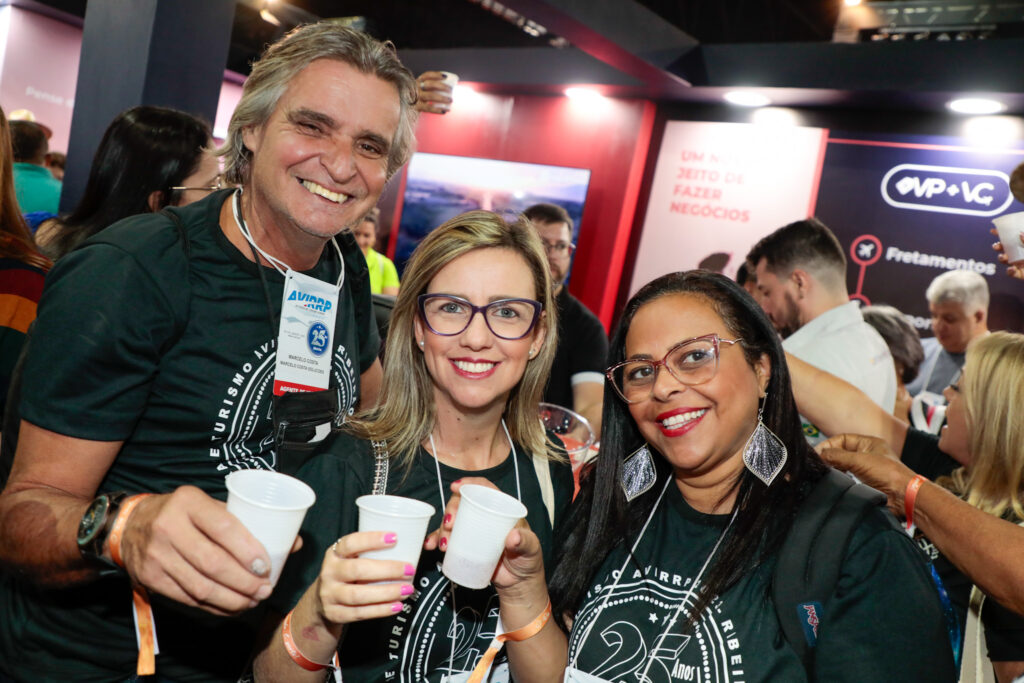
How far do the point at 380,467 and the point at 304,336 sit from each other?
39 cm

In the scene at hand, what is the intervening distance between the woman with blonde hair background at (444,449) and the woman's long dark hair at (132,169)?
4.12 feet

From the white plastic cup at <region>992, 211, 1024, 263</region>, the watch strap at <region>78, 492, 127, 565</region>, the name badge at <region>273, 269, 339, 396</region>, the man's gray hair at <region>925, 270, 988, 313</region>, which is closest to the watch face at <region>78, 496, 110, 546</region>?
the watch strap at <region>78, 492, 127, 565</region>

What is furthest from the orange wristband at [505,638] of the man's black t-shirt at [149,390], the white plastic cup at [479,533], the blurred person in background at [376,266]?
the blurred person in background at [376,266]

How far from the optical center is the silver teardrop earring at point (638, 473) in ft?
6.45

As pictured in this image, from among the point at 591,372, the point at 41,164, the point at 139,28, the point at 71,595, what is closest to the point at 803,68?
the point at 591,372

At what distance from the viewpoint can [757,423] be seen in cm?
192

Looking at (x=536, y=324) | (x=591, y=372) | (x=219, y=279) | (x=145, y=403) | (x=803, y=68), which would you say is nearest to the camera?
(x=145, y=403)

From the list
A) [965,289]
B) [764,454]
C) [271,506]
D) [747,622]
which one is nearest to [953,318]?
[965,289]

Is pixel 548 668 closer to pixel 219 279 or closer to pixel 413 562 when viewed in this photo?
pixel 413 562

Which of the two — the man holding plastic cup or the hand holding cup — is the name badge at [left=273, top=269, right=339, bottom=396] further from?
the hand holding cup

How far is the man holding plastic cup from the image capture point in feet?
4.36

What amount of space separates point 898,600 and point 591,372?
2.83m

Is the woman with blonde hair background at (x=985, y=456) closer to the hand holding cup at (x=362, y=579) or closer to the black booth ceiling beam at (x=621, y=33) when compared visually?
the hand holding cup at (x=362, y=579)

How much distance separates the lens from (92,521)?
134 cm
